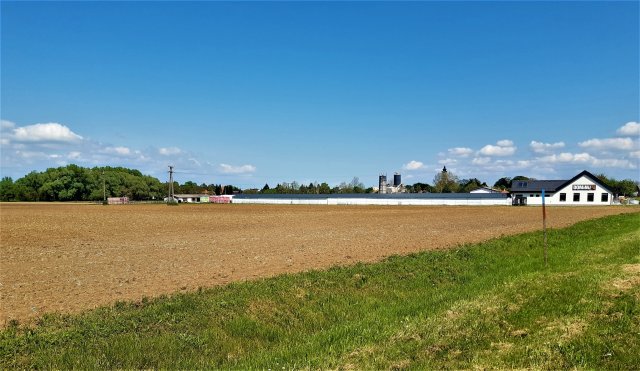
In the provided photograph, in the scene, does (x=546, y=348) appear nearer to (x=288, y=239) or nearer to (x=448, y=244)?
(x=448, y=244)

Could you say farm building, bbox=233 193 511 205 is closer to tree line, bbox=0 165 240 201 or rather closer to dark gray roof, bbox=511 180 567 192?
dark gray roof, bbox=511 180 567 192

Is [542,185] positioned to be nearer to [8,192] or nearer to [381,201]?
[381,201]

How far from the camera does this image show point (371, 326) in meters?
7.81

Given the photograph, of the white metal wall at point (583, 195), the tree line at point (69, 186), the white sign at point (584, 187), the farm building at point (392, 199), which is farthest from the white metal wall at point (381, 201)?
the tree line at point (69, 186)

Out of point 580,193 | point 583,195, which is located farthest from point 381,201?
point 583,195

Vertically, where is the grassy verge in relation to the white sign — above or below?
below

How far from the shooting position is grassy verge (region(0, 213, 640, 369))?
5.92 m

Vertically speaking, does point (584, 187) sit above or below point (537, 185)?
below

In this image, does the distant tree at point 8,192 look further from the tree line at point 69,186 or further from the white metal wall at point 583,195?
the white metal wall at point 583,195

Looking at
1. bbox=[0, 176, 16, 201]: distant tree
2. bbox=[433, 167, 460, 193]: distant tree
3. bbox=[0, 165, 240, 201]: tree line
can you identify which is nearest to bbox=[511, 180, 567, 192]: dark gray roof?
bbox=[433, 167, 460, 193]: distant tree

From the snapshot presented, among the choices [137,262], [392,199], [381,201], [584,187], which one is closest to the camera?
[137,262]

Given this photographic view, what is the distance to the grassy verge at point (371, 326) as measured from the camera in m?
5.92

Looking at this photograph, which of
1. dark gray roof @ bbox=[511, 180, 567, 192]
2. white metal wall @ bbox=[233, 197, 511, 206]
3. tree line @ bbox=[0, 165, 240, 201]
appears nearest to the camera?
dark gray roof @ bbox=[511, 180, 567, 192]

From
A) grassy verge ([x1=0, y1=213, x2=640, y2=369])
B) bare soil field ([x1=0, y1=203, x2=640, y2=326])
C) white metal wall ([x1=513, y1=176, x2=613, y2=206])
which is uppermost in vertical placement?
white metal wall ([x1=513, y1=176, x2=613, y2=206])
